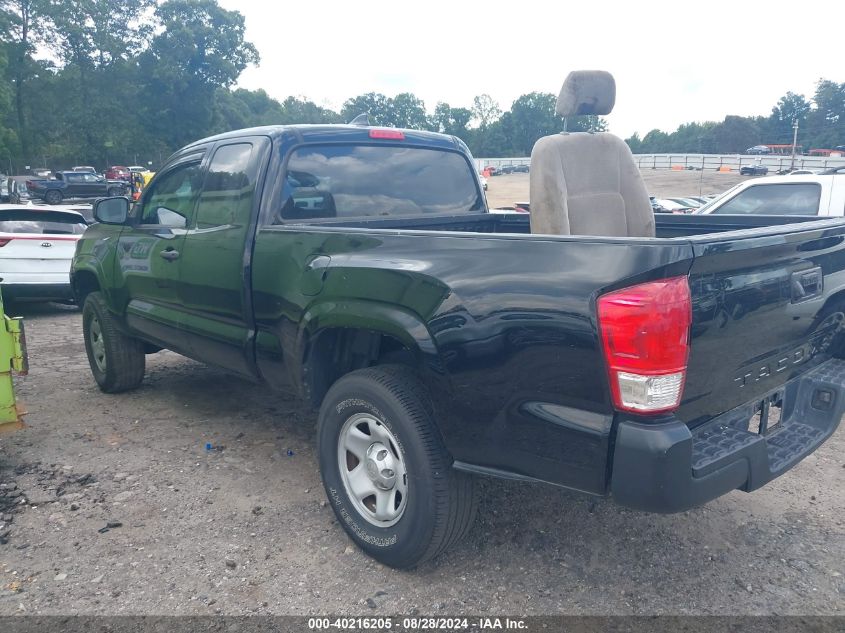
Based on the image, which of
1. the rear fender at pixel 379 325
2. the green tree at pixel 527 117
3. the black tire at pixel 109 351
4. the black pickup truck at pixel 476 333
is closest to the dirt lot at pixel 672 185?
the black tire at pixel 109 351

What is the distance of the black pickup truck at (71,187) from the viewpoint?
3334 centimetres

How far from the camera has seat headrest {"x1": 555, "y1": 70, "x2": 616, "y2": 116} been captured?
4043 mm

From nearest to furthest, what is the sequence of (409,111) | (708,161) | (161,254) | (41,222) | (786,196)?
(161,254) < (786,196) < (41,222) < (708,161) < (409,111)

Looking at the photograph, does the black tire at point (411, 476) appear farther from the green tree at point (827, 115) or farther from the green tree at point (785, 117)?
the green tree at point (785, 117)

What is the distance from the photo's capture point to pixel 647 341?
6.91ft

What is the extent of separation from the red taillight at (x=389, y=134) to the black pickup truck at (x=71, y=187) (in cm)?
3321

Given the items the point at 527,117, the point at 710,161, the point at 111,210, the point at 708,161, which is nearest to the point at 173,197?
the point at 111,210

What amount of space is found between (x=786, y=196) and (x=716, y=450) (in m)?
6.66

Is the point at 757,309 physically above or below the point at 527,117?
below

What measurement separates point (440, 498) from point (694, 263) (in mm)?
1324

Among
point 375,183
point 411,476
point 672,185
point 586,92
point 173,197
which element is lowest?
point 411,476

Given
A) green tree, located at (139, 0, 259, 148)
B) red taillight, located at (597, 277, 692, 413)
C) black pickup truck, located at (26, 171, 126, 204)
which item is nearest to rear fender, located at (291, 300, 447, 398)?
red taillight, located at (597, 277, 692, 413)

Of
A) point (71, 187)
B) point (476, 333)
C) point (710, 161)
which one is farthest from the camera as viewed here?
point (710, 161)

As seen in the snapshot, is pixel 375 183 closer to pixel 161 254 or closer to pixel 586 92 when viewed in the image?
pixel 586 92
